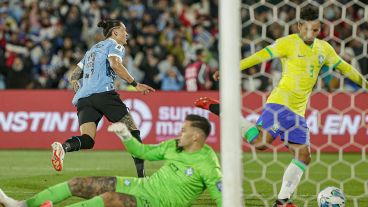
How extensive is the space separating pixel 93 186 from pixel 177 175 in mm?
581

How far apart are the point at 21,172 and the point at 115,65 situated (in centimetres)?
270

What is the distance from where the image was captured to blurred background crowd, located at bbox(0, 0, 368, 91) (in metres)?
15.8

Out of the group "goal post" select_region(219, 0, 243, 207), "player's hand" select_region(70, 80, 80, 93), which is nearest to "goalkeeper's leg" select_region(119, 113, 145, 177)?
"player's hand" select_region(70, 80, 80, 93)

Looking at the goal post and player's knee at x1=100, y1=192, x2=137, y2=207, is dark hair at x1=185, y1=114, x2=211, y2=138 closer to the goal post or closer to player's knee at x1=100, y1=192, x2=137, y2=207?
player's knee at x1=100, y1=192, x2=137, y2=207

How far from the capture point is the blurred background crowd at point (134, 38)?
15.8 meters

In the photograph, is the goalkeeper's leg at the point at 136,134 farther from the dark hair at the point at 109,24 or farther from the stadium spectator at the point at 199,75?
the stadium spectator at the point at 199,75

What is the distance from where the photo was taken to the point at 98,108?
8805mm

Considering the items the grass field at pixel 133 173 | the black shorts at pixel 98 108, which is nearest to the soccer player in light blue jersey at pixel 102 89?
the black shorts at pixel 98 108

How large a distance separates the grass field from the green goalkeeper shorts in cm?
147

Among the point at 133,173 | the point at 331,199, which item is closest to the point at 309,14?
the point at 331,199

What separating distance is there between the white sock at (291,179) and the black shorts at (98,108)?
2030 millimetres

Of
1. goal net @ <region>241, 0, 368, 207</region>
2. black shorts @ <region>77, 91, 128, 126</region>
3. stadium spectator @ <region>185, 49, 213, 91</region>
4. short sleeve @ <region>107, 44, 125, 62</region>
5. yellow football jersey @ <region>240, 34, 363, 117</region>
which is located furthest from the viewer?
stadium spectator @ <region>185, 49, 213, 91</region>

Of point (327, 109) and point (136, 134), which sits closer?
point (136, 134)

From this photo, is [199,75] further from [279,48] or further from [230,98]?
[230,98]
